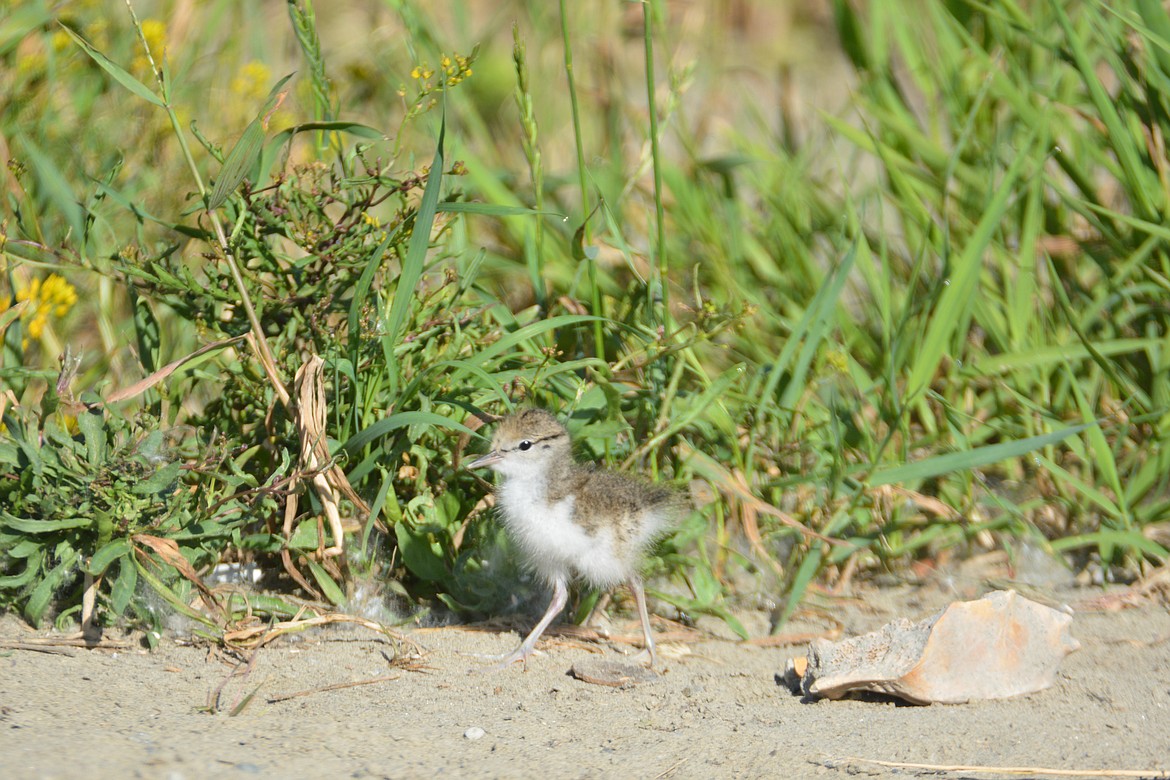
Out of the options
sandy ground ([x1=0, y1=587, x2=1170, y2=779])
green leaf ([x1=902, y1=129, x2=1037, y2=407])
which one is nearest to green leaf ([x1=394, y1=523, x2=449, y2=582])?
sandy ground ([x1=0, y1=587, x2=1170, y2=779])

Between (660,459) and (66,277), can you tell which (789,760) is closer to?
(660,459)

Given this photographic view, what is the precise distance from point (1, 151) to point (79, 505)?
55.0 inches

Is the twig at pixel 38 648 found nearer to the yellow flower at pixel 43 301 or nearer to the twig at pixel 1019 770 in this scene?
the yellow flower at pixel 43 301

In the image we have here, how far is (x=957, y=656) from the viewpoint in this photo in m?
2.70

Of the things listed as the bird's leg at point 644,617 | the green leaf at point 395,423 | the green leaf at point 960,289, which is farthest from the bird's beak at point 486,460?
the green leaf at point 960,289

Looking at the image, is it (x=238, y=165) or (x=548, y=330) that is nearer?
(x=238, y=165)

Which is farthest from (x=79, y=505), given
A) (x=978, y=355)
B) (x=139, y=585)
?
(x=978, y=355)

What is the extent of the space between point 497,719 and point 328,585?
65 cm

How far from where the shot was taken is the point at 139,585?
9.23ft

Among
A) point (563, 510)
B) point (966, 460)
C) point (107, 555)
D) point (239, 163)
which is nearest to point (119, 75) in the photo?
point (239, 163)

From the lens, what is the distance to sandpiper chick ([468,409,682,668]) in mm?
2928

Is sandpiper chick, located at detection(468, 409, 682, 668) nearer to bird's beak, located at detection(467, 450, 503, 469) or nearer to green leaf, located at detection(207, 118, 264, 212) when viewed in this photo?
bird's beak, located at detection(467, 450, 503, 469)

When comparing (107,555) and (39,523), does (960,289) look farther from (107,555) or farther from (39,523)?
(39,523)

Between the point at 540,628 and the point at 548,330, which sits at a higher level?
the point at 548,330
